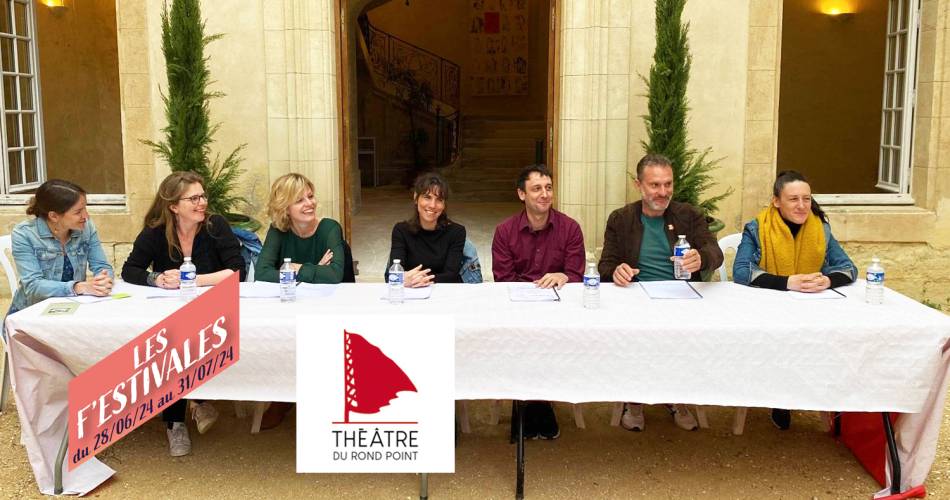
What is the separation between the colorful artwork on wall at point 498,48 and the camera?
15219 mm

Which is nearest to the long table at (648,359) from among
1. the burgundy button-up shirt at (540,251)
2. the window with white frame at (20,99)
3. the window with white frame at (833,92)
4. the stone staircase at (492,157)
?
the burgundy button-up shirt at (540,251)

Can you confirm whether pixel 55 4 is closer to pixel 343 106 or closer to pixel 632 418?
pixel 343 106

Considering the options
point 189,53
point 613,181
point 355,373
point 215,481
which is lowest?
point 215,481

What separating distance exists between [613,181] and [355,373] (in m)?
3.77

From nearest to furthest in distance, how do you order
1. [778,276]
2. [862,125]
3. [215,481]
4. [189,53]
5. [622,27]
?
[215,481], [778,276], [189,53], [622,27], [862,125]

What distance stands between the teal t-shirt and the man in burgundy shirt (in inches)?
11.5

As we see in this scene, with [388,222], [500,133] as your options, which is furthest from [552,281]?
[500,133]

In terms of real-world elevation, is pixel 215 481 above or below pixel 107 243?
below

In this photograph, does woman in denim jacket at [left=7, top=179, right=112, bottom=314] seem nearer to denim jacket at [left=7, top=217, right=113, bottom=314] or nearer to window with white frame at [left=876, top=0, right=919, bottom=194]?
denim jacket at [left=7, top=217, right=113, bottom=314]

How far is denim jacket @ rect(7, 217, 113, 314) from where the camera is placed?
396 cm

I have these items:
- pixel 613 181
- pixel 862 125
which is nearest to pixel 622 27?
pixel 613 181

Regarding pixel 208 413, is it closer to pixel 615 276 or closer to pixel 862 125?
pixel 615 276

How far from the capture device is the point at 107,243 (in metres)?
6.79

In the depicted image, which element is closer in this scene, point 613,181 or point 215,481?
point 215,481
